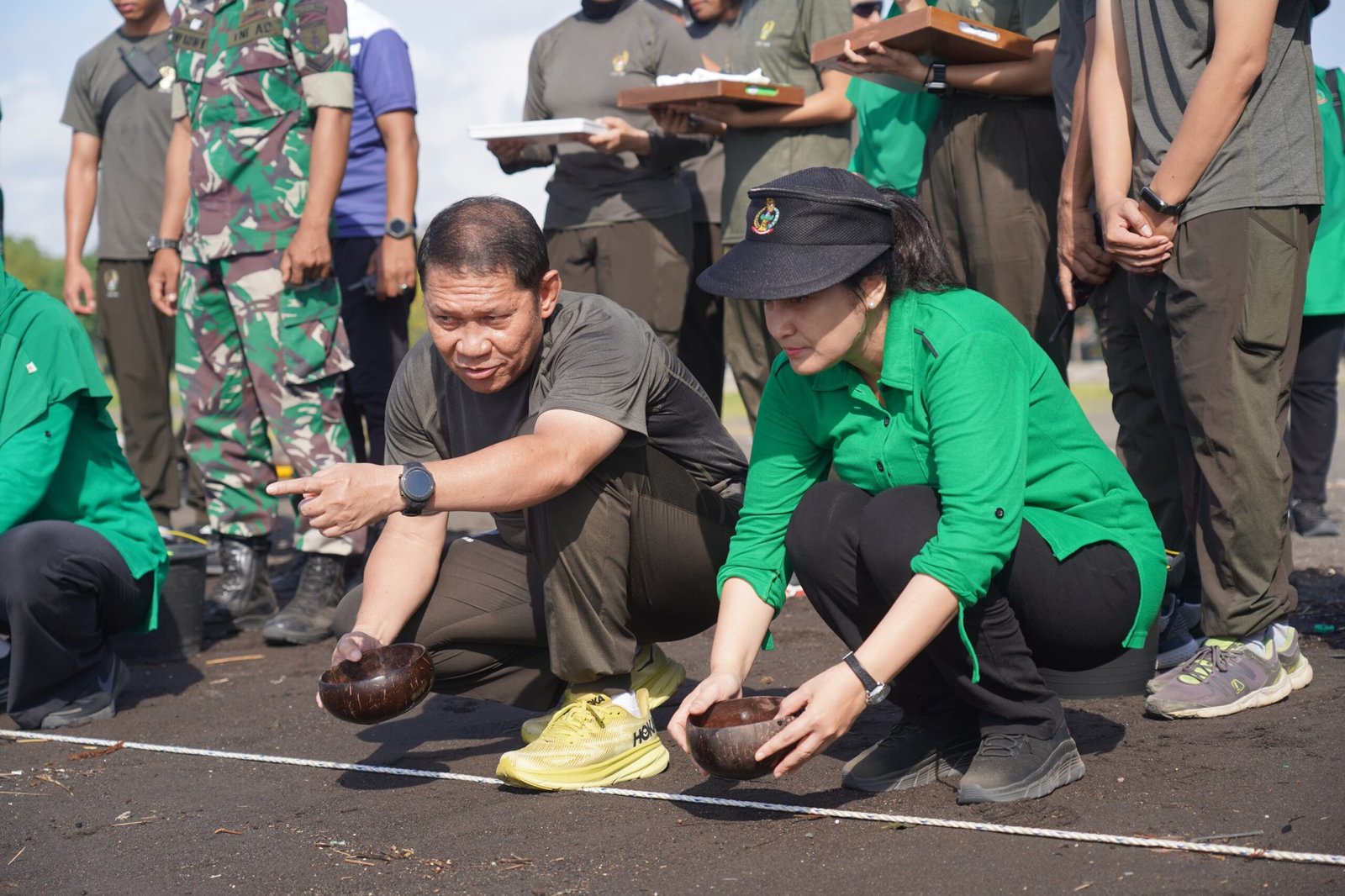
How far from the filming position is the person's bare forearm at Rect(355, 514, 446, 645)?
2955mm

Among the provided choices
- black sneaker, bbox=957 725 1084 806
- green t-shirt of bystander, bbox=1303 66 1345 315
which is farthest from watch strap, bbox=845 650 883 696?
green t-shirt of bystander, bbox=1303 66 1345 315

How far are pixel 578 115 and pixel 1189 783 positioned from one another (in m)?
3.58

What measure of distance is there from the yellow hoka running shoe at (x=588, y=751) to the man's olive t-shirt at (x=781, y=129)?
2202 mm

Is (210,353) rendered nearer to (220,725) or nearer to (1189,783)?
(220,725)

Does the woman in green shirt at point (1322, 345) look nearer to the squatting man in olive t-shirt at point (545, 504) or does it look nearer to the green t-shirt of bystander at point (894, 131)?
the green t-shirt of bystander at point (894, 131)

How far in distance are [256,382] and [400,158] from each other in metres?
1.04

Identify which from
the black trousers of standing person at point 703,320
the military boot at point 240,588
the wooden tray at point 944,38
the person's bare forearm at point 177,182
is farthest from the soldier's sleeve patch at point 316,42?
the wooden tray at point 944,38

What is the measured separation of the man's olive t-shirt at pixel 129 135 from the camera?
5.74 m

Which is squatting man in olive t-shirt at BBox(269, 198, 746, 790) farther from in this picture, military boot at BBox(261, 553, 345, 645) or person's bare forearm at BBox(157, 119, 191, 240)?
person's bare forearm at BBox(157, 119, 191, 240)

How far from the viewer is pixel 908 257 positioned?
246 centimetres

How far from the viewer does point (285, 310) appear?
4.54 meters

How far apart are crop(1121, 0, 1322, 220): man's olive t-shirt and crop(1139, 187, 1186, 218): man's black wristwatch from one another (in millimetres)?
20

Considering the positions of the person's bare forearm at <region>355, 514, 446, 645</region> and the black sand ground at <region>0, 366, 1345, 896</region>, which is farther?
the person's bare forearm at <region>355, 514, 446, 645</region>

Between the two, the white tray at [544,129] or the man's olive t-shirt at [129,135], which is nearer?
the white tray at [544,129]
